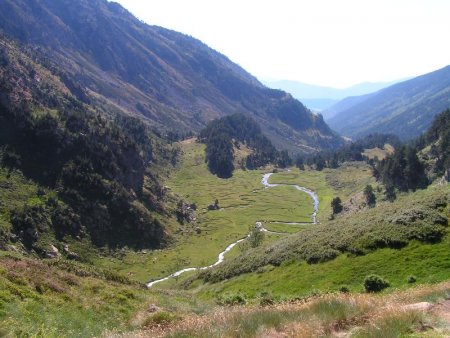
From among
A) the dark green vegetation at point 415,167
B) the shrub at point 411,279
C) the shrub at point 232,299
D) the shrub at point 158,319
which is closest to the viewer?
the shrub at point 158,319

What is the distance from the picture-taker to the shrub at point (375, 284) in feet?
109

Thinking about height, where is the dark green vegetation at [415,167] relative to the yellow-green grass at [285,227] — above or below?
above

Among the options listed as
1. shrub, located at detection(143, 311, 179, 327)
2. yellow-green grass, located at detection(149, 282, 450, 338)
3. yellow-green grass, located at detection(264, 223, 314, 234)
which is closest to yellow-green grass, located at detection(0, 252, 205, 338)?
shrub, located at detection(143, 311, 179, 327)

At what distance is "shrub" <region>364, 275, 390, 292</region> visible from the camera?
3338 centimetres

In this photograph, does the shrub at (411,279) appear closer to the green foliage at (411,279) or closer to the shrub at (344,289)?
the green foliage at (411,279)

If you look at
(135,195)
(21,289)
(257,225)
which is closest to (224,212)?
(257,225)

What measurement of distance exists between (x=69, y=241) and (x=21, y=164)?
29062 millimetres

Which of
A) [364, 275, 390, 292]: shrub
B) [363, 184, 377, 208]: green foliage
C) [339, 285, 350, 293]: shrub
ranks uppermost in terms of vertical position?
[364, 275, 390, 292]: shrub

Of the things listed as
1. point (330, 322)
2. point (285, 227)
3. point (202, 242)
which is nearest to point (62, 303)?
point (330, 322)

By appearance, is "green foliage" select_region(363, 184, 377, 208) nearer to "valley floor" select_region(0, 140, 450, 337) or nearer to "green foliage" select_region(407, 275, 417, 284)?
"valley floor" select_region(0, 140, 450, 337)

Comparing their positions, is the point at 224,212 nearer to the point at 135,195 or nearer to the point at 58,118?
the point at 135,195

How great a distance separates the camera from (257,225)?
16962 centimetres

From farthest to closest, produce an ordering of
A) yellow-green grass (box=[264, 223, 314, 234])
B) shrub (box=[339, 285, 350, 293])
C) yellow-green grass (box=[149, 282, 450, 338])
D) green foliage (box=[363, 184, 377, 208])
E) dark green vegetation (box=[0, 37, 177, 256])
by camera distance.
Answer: yellow-green grass (box=[264, 223, 314, 234])
green foliage (box=[363, 184, 377, 208])
dark green vegetation (box=[0, 37, 177, 256])
shrub (box=[339, 285, 350, 293])
yellow-green grass (box=[149, 282, 450, 338])

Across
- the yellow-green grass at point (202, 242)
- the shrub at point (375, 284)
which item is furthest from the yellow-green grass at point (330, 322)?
the yellow-green grass at point (202, 242)
